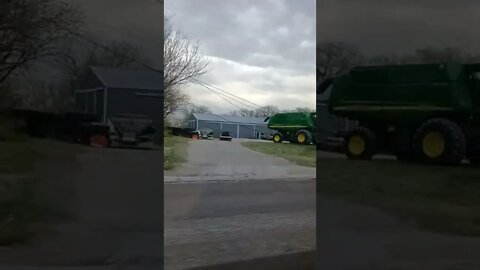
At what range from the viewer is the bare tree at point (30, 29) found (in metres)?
4.46

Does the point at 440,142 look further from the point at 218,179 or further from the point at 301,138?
the point at 301,138

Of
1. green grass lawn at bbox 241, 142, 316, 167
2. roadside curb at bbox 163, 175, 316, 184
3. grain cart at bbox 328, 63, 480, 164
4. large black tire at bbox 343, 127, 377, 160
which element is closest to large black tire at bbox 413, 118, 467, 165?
grain cart at bbox 328, 63, 480, 164

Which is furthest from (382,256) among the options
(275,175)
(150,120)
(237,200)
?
(275,175)

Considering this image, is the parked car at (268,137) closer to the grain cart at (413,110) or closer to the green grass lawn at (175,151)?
the green grass lawn at (175,151)

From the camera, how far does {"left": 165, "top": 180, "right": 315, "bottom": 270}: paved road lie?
6129 mm

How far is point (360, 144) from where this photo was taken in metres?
5.11

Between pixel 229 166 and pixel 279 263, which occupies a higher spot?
pixel 229 166

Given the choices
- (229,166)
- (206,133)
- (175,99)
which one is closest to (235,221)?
(175,99)

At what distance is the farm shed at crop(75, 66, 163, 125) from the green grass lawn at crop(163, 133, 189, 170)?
5116 mm

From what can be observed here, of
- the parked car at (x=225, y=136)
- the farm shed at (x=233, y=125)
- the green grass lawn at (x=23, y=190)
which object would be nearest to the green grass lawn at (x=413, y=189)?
the green grass lawn at (x=23, y=190)

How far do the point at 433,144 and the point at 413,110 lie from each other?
13.3 inches

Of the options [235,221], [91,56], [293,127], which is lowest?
[235,221]

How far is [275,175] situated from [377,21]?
25.1 ft

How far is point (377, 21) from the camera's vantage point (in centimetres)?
475
